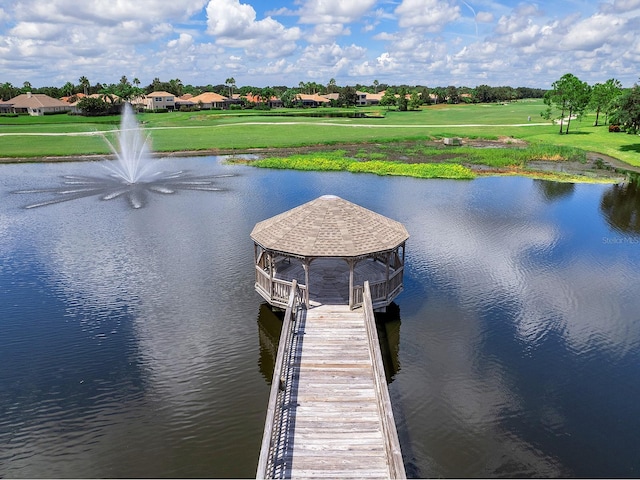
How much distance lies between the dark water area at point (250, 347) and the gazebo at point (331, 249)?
2027 millimetres

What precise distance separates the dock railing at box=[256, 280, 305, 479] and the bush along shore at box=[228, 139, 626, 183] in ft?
149

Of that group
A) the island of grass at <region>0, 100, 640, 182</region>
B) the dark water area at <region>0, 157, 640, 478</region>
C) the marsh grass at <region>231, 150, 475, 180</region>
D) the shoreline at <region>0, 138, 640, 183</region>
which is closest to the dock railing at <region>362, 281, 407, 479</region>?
the dark water area at <region>0, 157, 640, 478</region>

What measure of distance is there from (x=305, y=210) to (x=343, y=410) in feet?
38.0

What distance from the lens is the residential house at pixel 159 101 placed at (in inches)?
7096

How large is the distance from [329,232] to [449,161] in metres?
52.5

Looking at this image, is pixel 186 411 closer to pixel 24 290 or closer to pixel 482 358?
pixel 482 358

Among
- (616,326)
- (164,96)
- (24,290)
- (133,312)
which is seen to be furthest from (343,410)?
(164,96)

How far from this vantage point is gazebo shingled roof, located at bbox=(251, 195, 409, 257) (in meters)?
21.8

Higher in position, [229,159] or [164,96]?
[164,96]

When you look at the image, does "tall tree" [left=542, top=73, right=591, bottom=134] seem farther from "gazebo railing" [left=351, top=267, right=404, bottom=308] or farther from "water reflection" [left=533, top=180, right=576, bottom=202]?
"gazebo railing" [left=351, top=267, right=404, bottom=308]

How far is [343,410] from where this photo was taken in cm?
1539

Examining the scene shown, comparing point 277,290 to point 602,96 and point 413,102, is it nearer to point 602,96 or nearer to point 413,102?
point 602,96

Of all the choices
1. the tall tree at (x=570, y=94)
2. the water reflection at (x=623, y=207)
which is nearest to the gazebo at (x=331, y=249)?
the water reflection at (x=623, y=207)

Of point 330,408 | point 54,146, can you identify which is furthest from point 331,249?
point 54,146
